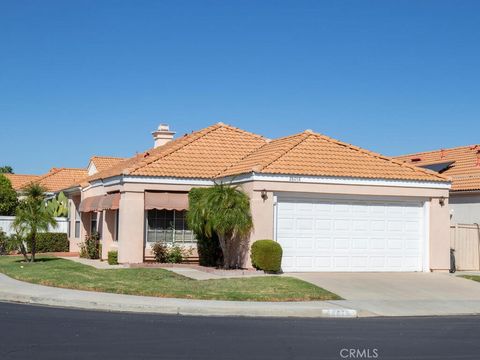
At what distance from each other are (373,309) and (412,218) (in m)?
9.07

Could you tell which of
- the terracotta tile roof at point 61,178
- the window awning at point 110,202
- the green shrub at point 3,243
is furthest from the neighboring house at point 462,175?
the terracotta tile roof at point 61,178

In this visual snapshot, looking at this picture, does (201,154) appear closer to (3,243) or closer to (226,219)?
(226,219)

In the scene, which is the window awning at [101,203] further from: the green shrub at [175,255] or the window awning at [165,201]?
the green shrub at [175,255]

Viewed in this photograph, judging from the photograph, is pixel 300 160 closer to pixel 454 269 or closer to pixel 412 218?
pixel 412 218

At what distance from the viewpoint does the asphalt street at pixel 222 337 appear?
35.7ft

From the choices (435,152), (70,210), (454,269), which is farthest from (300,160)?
(70,210)

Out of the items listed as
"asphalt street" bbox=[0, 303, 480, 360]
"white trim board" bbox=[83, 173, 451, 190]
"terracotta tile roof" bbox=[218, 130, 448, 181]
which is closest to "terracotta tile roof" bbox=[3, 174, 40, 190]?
"white trim board" bbox=[83, 173, 451, 190]

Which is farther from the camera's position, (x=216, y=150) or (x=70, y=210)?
(x=70, y=210)

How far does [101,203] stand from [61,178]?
76.1ft

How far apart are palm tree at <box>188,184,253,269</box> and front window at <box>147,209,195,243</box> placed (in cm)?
254

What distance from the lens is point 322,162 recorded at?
2547 centimetres

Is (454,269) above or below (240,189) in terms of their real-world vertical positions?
below

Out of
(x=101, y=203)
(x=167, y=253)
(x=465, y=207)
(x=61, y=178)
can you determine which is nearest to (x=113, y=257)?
(x=167, y=253)

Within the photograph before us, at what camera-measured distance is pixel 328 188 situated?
24.5 metres
